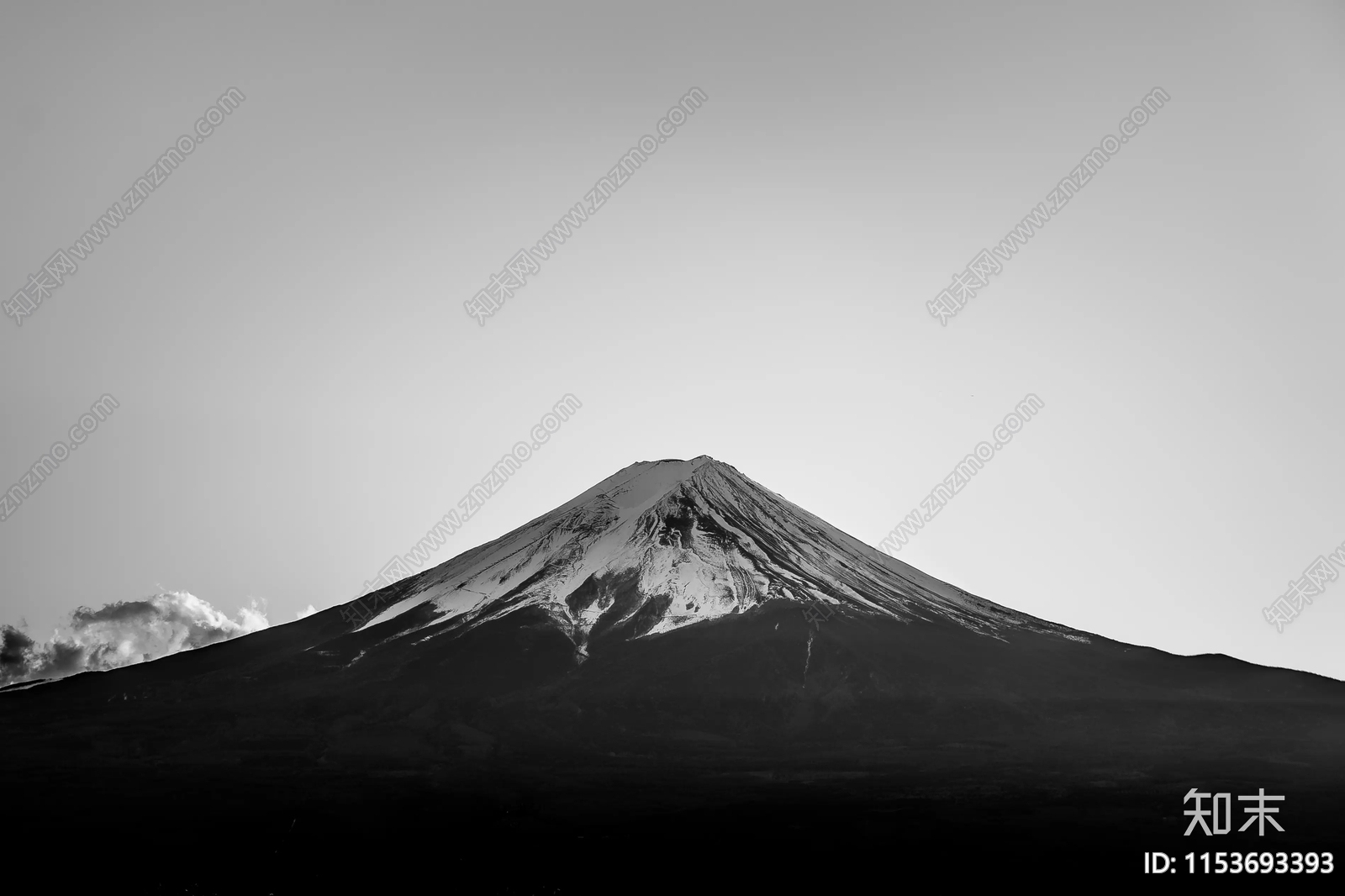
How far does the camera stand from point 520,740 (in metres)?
128

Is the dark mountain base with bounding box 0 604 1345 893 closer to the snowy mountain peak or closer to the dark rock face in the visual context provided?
the dark rock face

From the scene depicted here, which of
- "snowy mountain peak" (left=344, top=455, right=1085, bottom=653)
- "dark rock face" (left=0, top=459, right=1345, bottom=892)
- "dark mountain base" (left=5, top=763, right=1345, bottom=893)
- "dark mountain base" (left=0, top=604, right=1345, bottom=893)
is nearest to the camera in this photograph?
"dark mountain base" (left=5, top=763, right=1345, bottom=893)

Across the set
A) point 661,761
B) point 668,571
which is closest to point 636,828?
point 661,761

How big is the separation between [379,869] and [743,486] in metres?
92.0

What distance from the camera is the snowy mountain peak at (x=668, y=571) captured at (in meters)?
155

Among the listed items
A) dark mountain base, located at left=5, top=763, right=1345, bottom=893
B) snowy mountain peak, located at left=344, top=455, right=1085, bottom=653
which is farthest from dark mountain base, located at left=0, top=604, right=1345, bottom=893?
snowy mountain peak, located at left=344, top=455, right=1085, bottom=653

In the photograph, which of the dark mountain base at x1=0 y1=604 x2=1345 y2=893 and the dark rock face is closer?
the dark mountain base at x1=0 y1=604 x2=1345 y2=893

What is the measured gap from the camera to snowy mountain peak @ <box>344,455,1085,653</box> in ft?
507

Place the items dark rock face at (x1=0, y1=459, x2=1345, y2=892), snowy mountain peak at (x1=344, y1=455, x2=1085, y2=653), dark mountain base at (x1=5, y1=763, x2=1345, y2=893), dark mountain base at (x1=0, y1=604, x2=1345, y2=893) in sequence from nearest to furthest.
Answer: dark mountain base at (x1=5, y1=763, x2=1345, y2=893) → dark mountain base at (x1=0, y1=604, x2=1345, y2=893) → dark rock face at (x1=0, y1=459, x2=1345, y2=892) → snowy mountain peak at (x1=344, y1=455, x2=1085, y2=653)

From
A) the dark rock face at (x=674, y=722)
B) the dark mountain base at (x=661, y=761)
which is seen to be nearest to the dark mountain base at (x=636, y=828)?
the dark mountain base at (x=661, y=761)

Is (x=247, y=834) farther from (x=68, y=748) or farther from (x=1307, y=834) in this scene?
(x=1307, y=834)

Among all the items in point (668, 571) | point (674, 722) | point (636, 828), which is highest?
point (668, 571)

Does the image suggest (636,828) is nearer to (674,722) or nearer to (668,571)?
(674,722)

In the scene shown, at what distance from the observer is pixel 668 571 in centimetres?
15938
